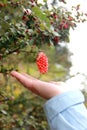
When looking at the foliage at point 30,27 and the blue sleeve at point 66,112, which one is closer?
the blue sleeve at point 66,112

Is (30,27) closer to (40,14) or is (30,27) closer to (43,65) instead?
(40,14)

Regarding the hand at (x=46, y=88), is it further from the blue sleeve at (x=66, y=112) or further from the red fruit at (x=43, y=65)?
the red fruit at (x=43, y=65)

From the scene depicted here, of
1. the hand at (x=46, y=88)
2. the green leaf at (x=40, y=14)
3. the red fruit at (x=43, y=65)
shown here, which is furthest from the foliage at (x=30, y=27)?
the hand at (x=46, y=88)

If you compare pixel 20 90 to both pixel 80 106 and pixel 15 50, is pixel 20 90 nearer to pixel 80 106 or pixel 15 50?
pixel 15 50

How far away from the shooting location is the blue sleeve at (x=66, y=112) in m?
0.72

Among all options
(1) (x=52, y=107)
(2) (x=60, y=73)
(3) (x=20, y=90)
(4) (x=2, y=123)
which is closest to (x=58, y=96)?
(1) (x=52, y=107)

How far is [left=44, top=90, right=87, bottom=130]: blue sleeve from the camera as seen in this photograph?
0.72 m

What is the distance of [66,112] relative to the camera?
732 millimetres

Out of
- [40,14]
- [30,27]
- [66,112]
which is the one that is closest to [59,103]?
[66,112]

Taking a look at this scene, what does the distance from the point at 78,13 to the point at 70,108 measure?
1087mm

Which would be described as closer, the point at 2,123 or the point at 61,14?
the point at 61,14

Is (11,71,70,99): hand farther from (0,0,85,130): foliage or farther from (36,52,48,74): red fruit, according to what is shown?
(0,0,85,130): foliage

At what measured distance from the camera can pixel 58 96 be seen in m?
0.75

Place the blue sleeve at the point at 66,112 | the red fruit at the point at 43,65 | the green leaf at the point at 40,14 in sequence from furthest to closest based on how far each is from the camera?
the green leaf at the point at 40,14 < the red fruit at the point at 43,65 < the blue sleeve at the point at 66,112
